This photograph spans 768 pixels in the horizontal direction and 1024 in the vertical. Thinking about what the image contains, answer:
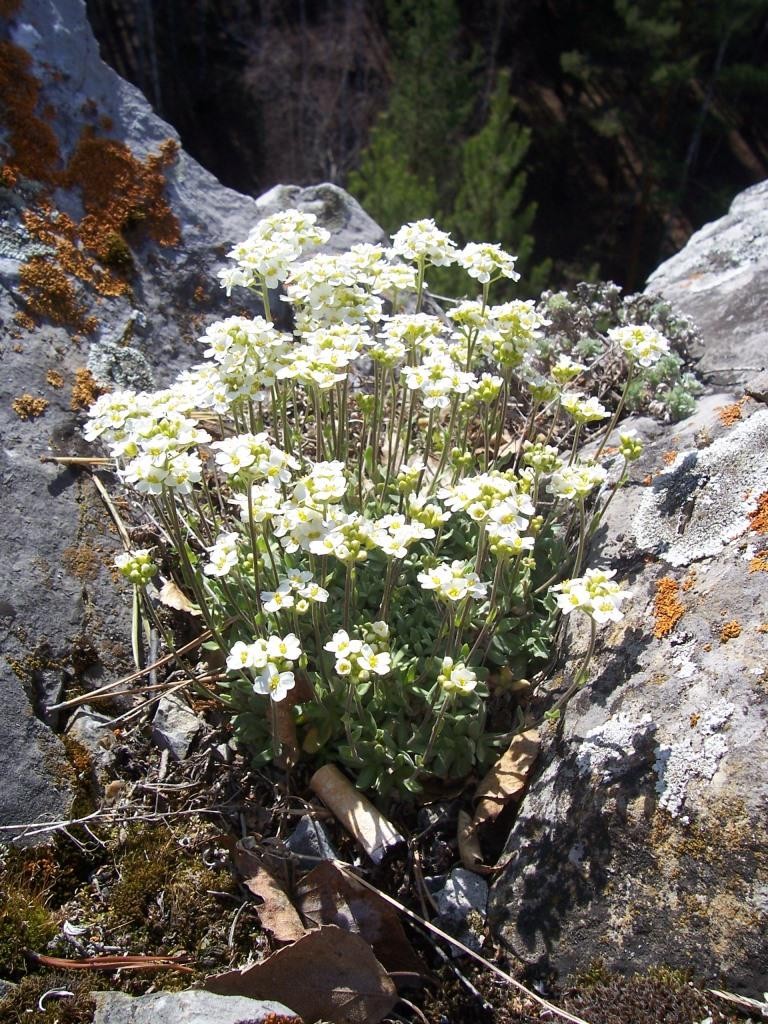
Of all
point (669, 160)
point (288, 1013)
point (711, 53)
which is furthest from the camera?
point (711, 53)

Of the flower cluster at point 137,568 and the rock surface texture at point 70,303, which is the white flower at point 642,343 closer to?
the flower cluster at point 137,568

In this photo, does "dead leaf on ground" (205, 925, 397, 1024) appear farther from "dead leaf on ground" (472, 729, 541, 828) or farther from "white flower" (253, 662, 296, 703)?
"white flower" (253, 662, 296, 703)

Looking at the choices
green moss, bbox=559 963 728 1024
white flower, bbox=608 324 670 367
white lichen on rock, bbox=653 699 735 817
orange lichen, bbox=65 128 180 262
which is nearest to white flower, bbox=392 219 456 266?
white flower, bbox=608 324 670 367

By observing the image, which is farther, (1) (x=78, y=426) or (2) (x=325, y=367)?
(1) (x=78, y=426)

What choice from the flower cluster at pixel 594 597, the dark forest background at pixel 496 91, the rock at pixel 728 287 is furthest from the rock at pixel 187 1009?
the dark forest background at pixel 496 91

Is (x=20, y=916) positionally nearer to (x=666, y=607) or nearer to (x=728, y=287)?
(x=666, y=607)

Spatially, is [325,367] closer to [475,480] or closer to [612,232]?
[475,480]

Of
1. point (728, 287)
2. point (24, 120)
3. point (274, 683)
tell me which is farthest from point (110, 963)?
point (728, 287)

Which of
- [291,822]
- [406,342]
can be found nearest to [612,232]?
[406,342]
